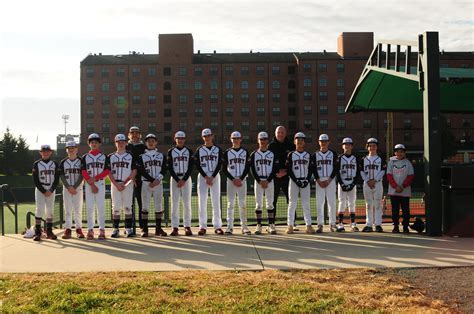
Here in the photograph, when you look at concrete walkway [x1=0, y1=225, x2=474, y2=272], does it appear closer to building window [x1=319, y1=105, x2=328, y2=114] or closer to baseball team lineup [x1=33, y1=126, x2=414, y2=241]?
baseball team lineup [x1=33, y1=126, x2=414, y2=241]

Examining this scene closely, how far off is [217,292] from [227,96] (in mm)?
75810

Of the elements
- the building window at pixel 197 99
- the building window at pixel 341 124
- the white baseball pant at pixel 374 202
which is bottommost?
the white baseball pant at pixel 374 202

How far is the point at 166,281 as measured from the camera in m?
6.07

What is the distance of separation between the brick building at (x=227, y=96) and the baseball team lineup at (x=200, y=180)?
69.1 m

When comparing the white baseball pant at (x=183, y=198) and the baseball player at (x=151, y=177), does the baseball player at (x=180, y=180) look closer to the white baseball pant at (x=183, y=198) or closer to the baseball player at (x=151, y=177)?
the white baseball pant at (x=183, y=198)

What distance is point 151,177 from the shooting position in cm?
1023

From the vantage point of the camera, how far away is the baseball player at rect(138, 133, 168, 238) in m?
10.3

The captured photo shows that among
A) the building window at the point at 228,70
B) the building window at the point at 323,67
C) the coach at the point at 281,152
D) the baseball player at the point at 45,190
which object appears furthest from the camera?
the building window at the point at 228,70

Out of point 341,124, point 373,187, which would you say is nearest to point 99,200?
point 373,187

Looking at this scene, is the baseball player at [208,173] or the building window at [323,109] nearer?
the baseball player at [208,173]

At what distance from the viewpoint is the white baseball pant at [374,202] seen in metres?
10.6

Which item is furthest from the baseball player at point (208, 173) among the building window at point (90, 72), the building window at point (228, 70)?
the building window at point (90, 72)

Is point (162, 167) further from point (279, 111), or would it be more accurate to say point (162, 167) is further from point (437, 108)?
point (279, 111)

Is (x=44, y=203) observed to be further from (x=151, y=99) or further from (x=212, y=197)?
(x=151, y=99)
